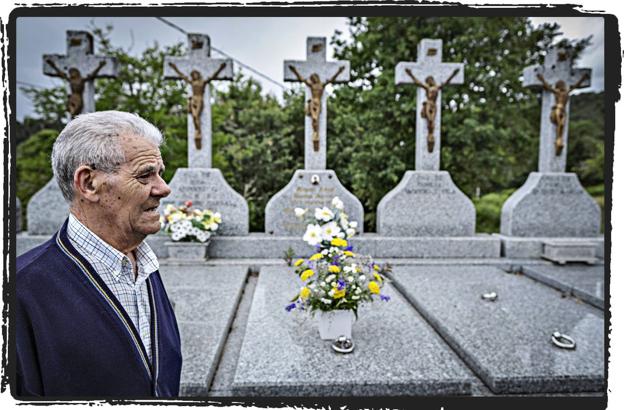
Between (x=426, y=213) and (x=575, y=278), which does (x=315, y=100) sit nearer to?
(x=426, y=213)

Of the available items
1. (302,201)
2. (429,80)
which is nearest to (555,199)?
(429,80)

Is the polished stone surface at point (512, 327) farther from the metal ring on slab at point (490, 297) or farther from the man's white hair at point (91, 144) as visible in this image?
the man's white hair at point (91, 144)

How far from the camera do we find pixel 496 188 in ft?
47.2

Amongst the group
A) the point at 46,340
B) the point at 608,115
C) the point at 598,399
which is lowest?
the point at 598,399

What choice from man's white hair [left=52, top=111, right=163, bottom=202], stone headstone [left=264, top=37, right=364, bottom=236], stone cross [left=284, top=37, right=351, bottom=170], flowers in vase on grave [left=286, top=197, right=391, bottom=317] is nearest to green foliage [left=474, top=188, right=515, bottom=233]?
stone headstone [left=264, top=37, right=364, bottom=236]

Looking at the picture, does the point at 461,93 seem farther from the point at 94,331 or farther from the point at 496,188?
the point at 94,331

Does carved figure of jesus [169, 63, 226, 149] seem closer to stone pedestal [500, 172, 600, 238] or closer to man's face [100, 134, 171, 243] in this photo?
stone pedestal [500, 172, 600, 238]

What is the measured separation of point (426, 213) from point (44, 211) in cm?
570

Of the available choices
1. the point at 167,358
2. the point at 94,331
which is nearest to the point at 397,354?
the point at 167,358

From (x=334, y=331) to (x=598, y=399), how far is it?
1927 millimetres

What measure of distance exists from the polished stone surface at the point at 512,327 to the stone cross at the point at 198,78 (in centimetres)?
359

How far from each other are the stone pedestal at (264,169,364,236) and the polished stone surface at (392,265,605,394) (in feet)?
5.52

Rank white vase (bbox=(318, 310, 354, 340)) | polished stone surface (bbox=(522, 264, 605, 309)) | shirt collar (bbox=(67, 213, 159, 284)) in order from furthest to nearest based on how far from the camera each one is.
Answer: polished stone surface (bbox=(522, 264, 605, 309)) → white vase (bbox=(318, 310, 354, 340)) → shirt collar (bbox=(67, 213, 159, 284))

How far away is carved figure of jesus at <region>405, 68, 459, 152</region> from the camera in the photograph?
670 cm
